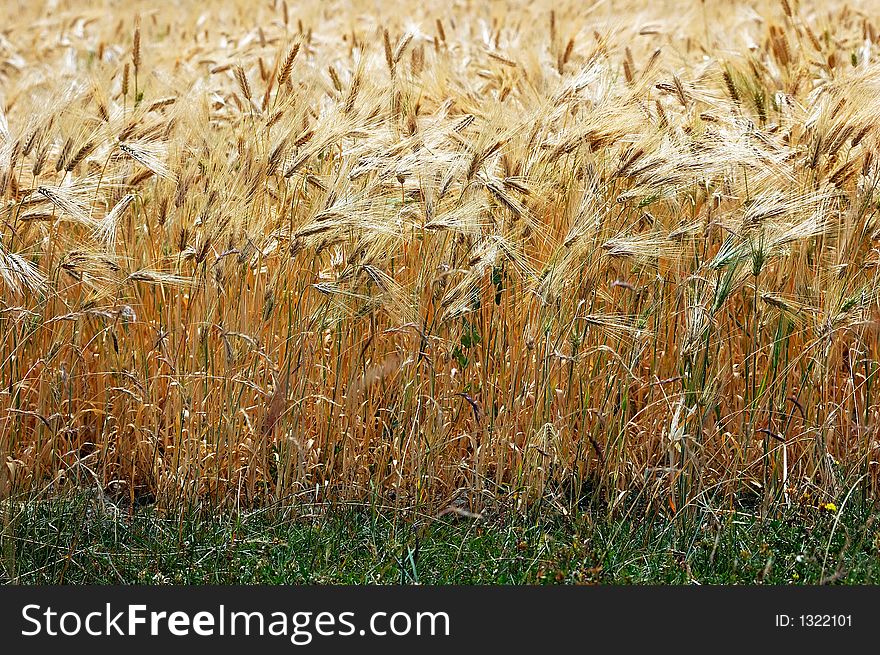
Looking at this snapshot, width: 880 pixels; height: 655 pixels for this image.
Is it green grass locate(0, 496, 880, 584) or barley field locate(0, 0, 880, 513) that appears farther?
barley field locate(0, 0, 880, 513)

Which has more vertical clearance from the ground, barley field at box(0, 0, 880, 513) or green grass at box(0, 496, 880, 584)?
barley field at box(0, 0, 880, 513)

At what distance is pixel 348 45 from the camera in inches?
217

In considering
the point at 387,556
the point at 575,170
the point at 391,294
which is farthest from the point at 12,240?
the point at 575,170

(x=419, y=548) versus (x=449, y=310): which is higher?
(x=449, y=310)

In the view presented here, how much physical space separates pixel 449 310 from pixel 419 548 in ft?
1.82

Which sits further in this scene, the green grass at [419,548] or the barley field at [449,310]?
the barley field at [449,310]

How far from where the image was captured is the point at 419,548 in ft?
7.75

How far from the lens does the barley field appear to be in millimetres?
2416

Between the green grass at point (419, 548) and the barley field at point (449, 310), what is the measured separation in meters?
0.07

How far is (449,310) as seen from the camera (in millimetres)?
2348

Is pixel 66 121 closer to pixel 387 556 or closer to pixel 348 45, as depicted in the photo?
pixel 387 556

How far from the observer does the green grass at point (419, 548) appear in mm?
2289

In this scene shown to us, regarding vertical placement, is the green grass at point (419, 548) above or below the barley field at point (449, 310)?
below

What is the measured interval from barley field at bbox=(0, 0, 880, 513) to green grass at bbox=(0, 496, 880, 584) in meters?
0.07
